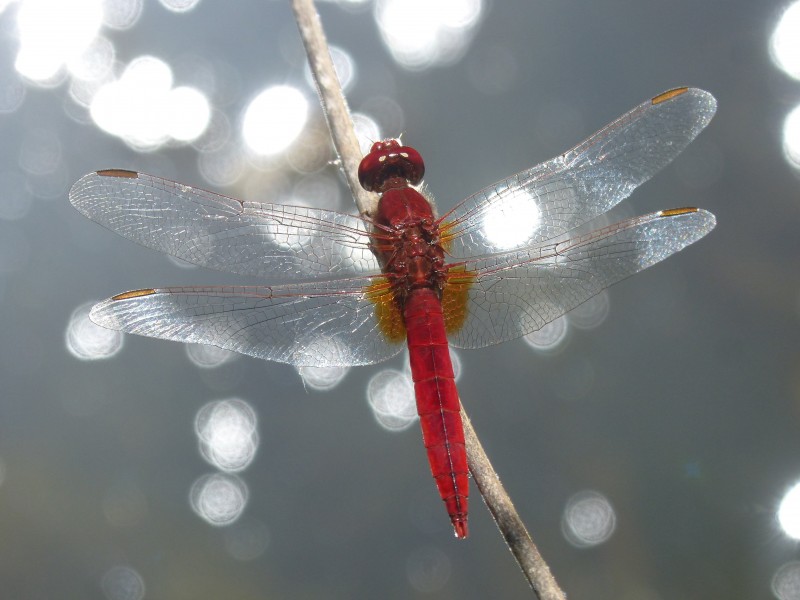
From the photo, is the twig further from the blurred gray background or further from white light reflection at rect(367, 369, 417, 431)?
white light reflection at rect(367, 369, 417, 431)

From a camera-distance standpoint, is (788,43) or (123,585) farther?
(788,43)

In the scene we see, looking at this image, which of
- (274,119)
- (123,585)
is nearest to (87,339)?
(123,585)

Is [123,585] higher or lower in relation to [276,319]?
lower

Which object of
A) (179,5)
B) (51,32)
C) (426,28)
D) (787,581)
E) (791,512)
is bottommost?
(787,581)

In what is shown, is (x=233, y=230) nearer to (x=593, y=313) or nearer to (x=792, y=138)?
(x=593, y=313)

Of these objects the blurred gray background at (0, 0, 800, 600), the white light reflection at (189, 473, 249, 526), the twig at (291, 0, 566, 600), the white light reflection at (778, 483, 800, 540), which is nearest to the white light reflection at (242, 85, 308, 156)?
the blurred gray background at (0, 0, 800, 600)

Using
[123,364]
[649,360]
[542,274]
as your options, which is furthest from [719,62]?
[123,364]
